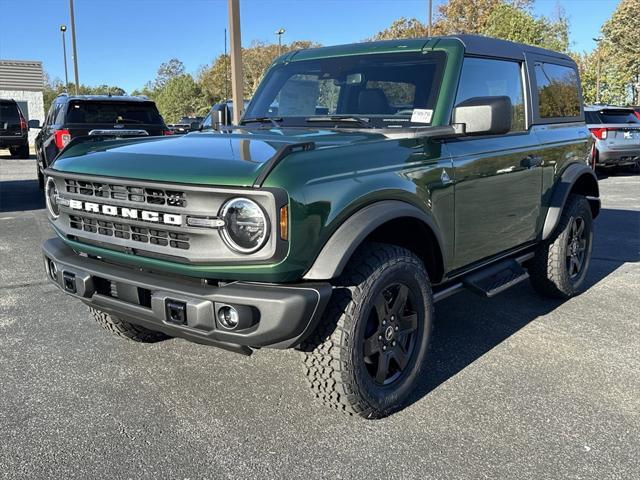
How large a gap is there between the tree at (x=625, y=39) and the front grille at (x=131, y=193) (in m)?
44.4

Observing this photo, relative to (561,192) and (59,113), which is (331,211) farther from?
(59,113)

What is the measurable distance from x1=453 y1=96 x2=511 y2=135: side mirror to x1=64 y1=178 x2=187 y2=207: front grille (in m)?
1.66

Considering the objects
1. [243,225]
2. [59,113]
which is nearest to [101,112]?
[59,113]

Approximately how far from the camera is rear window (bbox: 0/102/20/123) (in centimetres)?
2040

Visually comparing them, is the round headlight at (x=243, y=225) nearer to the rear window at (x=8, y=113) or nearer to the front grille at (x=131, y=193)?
the front grille at (x=131, y=193)

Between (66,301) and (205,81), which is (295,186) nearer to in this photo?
(66,301)

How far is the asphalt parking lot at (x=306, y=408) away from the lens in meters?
2.60

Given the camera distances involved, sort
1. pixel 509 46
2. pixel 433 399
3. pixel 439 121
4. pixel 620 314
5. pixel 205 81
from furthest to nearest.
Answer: pixel 205 81
pixel 620 314
pixel 509 46
pixel 439 121
pixel 433 399

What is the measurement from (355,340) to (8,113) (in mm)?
21319

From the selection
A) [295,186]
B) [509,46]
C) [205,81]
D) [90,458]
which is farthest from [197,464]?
[205,81]

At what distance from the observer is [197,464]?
2.59 metres

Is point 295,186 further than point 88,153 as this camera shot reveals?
No

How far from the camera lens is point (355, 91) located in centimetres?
388

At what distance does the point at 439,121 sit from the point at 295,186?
1.32 meters
